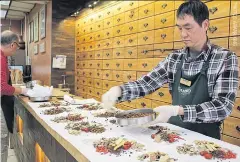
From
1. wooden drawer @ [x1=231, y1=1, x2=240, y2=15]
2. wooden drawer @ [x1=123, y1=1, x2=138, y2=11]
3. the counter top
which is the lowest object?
the counter top

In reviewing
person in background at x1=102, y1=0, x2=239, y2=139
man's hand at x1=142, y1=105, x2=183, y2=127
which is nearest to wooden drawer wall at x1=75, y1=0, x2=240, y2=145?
person in background at x1=102, y1=0, x2=239, y2=139

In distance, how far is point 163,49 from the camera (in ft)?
11.8

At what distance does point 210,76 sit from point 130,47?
2.93 metres

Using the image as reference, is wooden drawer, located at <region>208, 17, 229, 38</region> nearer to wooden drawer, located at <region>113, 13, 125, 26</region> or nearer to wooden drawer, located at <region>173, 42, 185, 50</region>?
wooden drawer, located at <region>173, 42, 185, 50</region>

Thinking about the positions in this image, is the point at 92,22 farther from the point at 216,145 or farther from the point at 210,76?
the point at 216,145

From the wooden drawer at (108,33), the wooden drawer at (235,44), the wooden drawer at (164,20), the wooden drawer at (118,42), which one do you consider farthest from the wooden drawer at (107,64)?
the wooden drawer at (235,44)

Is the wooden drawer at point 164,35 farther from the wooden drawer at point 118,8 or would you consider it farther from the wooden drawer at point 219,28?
the wooden drawer at point 118,8

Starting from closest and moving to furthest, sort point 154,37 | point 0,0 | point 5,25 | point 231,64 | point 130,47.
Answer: point 231,64
point 154,37
point 130,47
point 0,0
point 5,25

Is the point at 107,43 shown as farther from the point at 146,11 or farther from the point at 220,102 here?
the point at 220,102

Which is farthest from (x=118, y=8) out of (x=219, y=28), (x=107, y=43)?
(x=219, y=28)

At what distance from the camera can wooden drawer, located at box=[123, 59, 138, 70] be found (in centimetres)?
430

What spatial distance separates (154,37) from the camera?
3.81 meters

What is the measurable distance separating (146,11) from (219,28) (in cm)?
151

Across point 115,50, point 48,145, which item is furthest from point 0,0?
point 48,145
